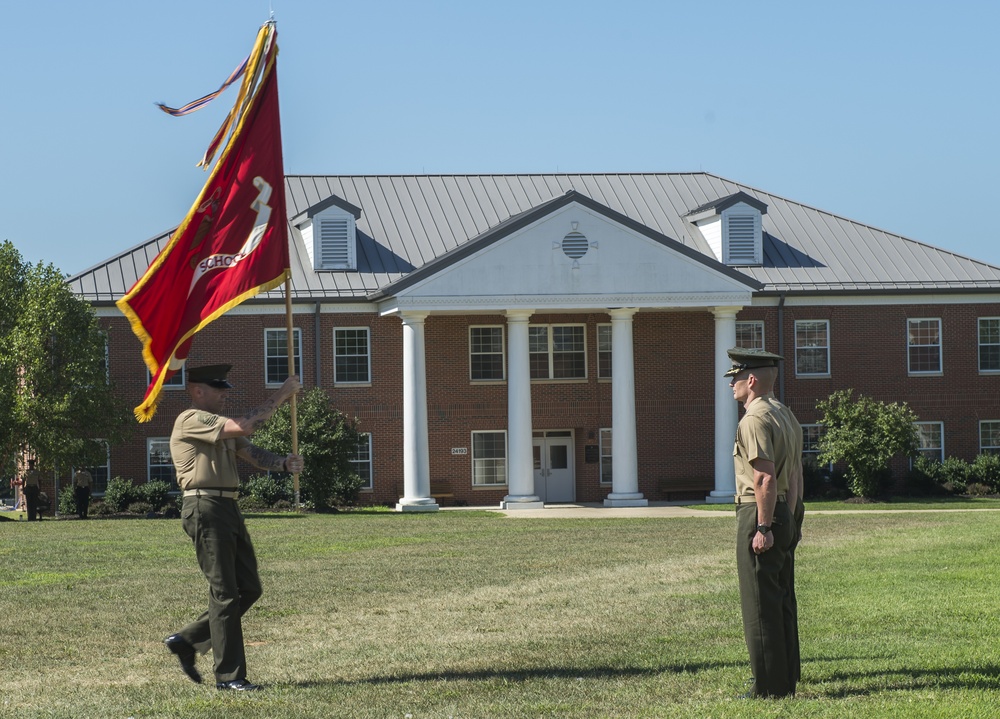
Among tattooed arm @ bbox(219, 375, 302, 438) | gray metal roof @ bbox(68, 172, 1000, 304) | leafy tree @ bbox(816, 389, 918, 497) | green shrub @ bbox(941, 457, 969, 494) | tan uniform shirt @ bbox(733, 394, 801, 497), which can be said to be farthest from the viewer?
green shrub @ bbox(941, 457, 969, 494)

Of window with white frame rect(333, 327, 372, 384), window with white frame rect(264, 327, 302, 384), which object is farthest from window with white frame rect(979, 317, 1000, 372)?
window with white frame rect(264, 327, 302, 384)

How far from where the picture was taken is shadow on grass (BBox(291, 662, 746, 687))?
33.0 ft

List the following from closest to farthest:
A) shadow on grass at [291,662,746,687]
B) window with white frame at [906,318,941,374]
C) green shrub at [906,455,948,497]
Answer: shadow on grass at [291,662,746,687], green shrub at [906,455,948,497], window with white frame at [906,318,941,374]

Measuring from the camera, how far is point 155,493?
36031 millimetres

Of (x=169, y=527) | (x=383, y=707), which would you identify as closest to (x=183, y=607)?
(x=383, y=707)

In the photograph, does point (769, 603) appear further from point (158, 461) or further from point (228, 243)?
point (158, 461)

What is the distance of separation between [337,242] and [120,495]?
31.1 feet

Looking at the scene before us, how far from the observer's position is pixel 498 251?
120ft

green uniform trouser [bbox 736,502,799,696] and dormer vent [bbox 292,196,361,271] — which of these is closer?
green uniform trouser [bbox 736,502,799,696]

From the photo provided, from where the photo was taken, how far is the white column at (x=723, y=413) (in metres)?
37.8

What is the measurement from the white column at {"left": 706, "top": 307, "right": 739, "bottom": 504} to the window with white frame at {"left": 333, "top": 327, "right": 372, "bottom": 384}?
9.90 meters

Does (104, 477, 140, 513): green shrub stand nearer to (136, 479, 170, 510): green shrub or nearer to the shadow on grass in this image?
(136, 479, 170, 510): green shrub

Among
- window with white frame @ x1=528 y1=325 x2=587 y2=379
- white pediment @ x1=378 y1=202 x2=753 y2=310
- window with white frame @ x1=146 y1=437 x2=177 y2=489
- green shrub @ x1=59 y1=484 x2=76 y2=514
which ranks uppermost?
white pediment @ x1=378 y1=202 x2=753 y2=310

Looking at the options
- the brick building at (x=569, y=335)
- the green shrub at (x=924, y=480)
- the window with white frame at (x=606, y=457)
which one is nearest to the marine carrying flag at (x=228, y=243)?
the brick building at (x=569, y=335)
